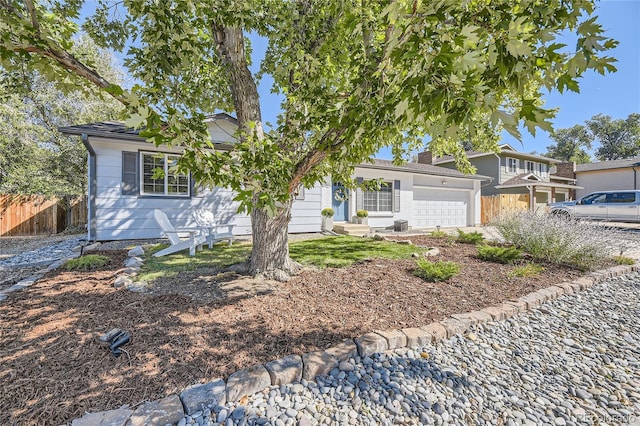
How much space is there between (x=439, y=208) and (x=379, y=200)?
4.01 meters

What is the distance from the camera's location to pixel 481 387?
203 centimetres

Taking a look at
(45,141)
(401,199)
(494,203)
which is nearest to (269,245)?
(401,199)

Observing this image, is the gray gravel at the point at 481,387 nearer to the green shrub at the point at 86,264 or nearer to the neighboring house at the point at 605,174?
the green shrub at the point at 86,264

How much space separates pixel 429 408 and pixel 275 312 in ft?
5.35

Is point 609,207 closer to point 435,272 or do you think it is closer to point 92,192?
point 435,272

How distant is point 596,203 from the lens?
1514 cm

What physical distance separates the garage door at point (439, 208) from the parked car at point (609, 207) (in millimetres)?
3951

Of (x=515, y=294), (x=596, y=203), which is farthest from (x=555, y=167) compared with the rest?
(x=515, y=294)

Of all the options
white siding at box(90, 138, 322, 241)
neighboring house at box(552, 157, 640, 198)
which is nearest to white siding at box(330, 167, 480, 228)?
white siding at box(90, 138, 322, 241)

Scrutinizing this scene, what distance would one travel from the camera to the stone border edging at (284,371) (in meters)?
1.61

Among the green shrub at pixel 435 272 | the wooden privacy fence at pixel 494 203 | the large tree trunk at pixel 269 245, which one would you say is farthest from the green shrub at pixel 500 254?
the wooden privacy fence at pixel 494 203

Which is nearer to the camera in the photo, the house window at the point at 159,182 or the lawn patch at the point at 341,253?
the lawn patch at the point at 341,253

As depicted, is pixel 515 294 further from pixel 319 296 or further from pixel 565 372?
pixel 319 296

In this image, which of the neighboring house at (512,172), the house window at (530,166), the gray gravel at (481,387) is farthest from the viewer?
the house window at (530,166)
